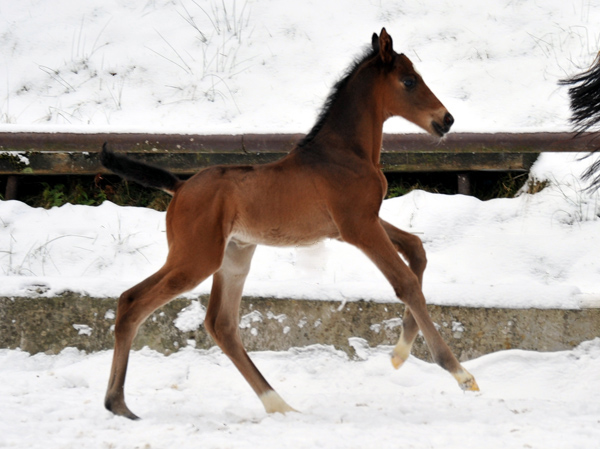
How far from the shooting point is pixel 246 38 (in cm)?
777

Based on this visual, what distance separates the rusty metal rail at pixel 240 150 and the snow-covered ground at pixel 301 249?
0.56 feet

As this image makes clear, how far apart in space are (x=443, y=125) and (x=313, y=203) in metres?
0.69

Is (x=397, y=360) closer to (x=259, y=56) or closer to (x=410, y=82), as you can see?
(x=410, y=82)

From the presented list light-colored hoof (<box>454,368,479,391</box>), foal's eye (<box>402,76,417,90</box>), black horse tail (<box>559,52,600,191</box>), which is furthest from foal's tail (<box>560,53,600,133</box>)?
light-colored hoof (<box>454,368,479,391</box>)

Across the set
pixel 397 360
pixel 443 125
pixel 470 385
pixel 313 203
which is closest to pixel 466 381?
pixel 470 385

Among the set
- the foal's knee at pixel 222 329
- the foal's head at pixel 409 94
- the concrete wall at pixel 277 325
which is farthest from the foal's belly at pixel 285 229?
the concrete wall at pixel 277 325

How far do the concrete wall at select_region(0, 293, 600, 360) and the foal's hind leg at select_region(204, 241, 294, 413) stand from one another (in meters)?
0.77

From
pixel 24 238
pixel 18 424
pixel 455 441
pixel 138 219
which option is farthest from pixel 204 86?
pixel 455 441

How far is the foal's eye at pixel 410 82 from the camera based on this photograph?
3.22m

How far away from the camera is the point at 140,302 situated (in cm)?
318

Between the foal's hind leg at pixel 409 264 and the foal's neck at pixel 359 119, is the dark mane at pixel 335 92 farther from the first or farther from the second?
the foal's hind leg at pixel 409 264

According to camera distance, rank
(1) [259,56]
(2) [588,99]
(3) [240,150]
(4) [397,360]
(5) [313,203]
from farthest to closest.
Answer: (1) [259,56]
(3) [240,150]
(2) [588,99]
(4) [397,360]
(5) [313,203]

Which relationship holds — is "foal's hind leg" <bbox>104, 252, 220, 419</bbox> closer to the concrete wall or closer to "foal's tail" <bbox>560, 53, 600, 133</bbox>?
the concrete wall

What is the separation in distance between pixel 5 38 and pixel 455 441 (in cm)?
727
